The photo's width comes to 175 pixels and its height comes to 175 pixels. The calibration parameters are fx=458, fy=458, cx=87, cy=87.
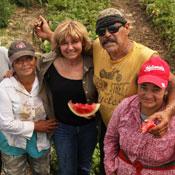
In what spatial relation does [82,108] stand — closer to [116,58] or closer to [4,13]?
[116,58]

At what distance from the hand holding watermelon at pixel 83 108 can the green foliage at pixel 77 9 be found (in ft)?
21.1

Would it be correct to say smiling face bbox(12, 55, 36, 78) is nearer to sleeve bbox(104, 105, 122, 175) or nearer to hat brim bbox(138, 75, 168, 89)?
sleeve bbox(104, 105, 122, 175)

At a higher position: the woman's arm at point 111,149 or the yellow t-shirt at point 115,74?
the yellow t-shirt at point 115,74

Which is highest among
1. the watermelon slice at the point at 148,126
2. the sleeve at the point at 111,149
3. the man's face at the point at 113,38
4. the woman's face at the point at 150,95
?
the man's face at the point at 113,38

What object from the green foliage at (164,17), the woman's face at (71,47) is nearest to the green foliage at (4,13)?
the green foliage at (164,17)

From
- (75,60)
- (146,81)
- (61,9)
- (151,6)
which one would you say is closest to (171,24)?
(151,6)

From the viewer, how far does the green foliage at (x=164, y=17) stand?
1076cm

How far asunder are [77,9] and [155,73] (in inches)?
323

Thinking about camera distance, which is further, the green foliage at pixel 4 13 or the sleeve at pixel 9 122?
the green foliage at pixel 4 13

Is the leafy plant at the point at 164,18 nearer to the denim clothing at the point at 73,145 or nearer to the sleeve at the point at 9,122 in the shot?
the denim clothing at the point at 73,145

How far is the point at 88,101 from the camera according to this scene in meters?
4.97

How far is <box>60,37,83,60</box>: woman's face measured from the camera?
468cm

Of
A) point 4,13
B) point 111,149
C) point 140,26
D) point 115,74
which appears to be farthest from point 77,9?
point 111,149

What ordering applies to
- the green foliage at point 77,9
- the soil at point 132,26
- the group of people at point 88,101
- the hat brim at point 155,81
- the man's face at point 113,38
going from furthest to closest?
the green foliage at point 77,9, the soil at point 132,26, the man's face at point 113,38, the group of people at point 88,101, the hat brim at point 155,81
